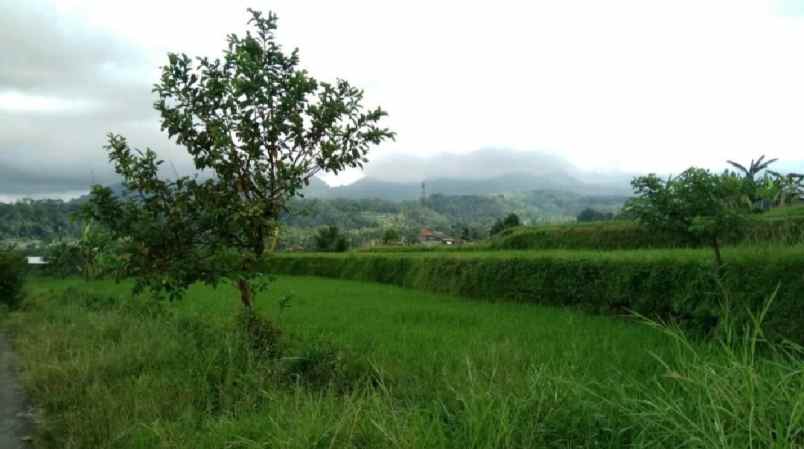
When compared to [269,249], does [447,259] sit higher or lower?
lower

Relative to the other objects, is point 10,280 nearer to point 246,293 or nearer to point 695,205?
point 246,293

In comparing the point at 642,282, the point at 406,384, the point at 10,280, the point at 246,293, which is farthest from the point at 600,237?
the point at 10,280

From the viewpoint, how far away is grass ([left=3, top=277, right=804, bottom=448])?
2702 millimetres

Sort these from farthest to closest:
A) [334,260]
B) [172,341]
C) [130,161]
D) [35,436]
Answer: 1. [334,260]
2. [172,341]
3. [130,161]
4. [35,436]

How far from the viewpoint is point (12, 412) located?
4.93 meters

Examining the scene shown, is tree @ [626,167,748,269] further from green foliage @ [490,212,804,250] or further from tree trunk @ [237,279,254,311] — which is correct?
tree trunk @ [237,279,254,311]

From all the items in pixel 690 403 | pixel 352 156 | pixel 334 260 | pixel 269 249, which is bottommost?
pixel 334 260

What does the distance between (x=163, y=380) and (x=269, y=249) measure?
187 centimetres

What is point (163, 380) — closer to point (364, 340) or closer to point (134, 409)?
point (134, 409)

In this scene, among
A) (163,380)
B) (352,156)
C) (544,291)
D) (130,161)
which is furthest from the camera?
(544,291)

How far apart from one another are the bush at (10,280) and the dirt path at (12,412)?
11.7 meters

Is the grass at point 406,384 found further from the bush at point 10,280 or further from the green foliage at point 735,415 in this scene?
the bush at point 10,280

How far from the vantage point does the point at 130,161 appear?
18.2 feet

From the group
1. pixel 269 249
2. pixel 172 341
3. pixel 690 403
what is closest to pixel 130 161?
pixel 269 249
